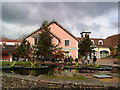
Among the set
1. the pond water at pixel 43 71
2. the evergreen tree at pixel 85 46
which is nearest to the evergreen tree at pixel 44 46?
the pond water at pixel 43 71

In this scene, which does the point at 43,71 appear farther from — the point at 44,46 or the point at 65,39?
the point at 65,39

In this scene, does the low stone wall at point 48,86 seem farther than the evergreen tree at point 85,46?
No

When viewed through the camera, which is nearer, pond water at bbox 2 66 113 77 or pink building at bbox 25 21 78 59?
pond water at bbox 2 66 113 77

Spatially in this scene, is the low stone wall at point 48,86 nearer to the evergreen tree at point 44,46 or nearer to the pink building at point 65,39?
the evergreen tree at point 44,46

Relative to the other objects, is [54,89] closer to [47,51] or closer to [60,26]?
[47,51]

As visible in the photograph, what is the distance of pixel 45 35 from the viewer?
2778cm

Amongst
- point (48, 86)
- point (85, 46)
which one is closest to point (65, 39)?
point (85, 46)

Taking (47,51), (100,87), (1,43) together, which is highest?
(1,43)

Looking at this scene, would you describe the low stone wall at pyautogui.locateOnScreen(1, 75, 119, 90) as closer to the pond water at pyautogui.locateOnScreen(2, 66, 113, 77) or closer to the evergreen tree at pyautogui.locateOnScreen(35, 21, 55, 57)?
the pond water at pyautogui.locateOnScreen(2, 66, 113, 77)

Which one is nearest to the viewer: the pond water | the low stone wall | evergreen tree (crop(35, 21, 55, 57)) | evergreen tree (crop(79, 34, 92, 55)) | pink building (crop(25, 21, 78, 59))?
the low stone wall

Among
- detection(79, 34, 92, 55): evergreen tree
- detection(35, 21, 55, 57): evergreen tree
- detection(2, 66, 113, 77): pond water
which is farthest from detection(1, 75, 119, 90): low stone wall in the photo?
detection(79, 34, 92, 55): evergreen tree

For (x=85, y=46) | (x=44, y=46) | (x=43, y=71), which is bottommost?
(x=43, y=71)

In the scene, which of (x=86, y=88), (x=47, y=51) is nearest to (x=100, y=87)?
(x=86, y=88)

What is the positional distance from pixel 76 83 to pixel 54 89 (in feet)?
4.95
